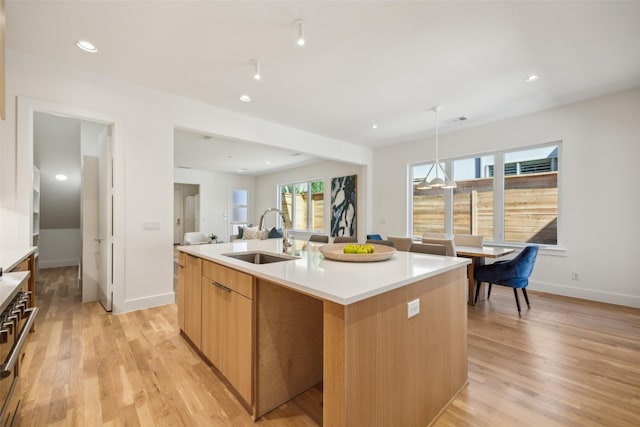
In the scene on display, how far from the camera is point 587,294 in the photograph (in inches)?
146

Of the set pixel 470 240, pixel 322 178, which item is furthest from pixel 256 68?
pixel 322 178

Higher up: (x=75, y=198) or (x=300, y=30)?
(x=300, y=30)

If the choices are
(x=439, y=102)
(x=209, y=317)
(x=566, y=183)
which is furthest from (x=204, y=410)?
(x=566, y=183)

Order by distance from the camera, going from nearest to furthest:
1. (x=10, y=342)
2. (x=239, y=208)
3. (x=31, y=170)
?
1. (x=10, y=342)
2. (x=31, y=170)
3. (x=239, y=208)

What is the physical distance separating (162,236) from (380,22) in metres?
3.25

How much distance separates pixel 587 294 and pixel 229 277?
4699 mm

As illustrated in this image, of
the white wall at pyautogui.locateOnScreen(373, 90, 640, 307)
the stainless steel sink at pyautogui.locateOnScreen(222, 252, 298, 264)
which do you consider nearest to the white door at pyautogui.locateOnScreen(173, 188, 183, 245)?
the stainless steel sink at pyautogui.locateOnScreen(222, 252, 298, 264)

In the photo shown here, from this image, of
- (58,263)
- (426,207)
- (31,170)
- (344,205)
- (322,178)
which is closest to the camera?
(31,170)

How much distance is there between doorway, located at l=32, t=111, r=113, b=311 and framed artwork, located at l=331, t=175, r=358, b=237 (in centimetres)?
485

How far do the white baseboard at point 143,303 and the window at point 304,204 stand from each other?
493cm

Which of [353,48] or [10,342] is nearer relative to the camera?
[10,342]

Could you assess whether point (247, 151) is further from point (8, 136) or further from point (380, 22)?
point (380, 22)

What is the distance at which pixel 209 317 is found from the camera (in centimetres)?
192

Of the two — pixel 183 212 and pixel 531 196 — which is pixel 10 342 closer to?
pixel 531 196
